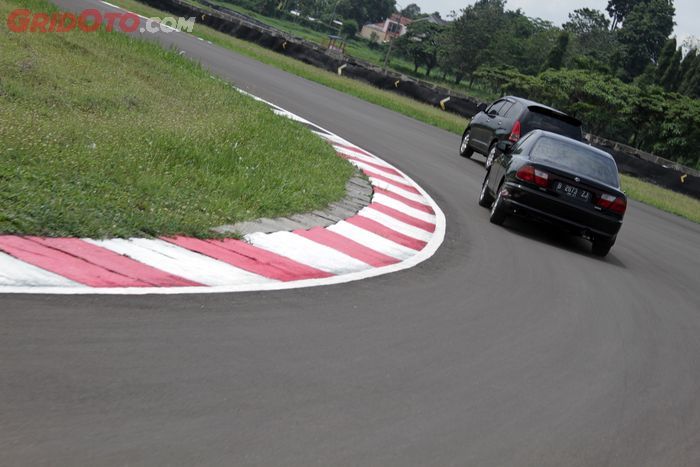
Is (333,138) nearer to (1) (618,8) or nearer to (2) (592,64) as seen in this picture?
(2) (592,64)

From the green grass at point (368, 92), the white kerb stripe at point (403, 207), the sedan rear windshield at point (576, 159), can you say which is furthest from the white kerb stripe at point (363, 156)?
the green grass at point (368, 92)

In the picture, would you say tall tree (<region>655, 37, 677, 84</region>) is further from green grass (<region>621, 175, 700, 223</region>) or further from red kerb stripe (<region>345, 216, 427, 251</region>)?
red kerb stripe (<region>345, 216, 427, 251</region>)

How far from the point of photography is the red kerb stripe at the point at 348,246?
919cm

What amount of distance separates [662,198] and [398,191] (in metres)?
13.1

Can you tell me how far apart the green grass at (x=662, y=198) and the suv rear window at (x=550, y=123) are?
160 inches

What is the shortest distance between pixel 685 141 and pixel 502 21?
65.4 metres

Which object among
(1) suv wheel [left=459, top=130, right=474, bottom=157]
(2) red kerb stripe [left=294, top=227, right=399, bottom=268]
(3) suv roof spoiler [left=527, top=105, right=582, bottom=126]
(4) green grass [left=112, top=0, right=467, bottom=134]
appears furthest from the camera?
(4) green grass [left=112, top=0, right=467, bottom=134]

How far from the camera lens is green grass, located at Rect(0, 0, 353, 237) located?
7.83 m

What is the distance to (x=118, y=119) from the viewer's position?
40.2ft

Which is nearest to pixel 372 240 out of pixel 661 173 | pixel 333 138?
pixel 333 138

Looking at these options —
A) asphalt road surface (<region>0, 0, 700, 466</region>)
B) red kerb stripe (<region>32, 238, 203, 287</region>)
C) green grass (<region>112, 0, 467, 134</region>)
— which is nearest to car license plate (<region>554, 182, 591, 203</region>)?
asphalt road surface (<region>0, 0, 700, 466</region>)

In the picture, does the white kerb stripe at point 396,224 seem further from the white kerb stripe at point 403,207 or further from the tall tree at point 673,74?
the tall tree at point 673,74

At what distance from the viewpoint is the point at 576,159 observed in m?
13.0

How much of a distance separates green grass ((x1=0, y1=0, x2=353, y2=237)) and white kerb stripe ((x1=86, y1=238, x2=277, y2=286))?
187 millimetres
